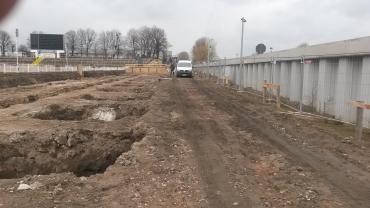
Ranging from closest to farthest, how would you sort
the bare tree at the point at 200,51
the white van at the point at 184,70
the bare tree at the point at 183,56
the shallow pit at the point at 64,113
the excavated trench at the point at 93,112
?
the shallow pit at the point at 64,113 < the excavated trench at the point at 93,112 < the white van at the point at 184,70 < the bare tree at the point at 200,51 < the bare tree at the point at 183,56

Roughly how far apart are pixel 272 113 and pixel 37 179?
11970 millimetres

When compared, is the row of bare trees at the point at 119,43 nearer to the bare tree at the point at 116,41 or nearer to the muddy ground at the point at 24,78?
the bare tree at the point at 116,41

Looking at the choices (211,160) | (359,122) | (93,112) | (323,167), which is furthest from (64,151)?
(359,122)

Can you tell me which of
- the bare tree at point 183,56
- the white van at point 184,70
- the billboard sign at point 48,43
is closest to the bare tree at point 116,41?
the bare tree at point 183,56

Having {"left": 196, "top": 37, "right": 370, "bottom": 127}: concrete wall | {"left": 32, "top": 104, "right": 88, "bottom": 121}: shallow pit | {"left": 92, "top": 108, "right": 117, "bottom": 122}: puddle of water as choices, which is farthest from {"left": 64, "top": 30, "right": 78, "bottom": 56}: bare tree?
{"left": 32, "top": 104, "right": 88, "bottom": 121}: shallow pit

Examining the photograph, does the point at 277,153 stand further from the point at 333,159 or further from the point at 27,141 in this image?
the point at 27,141

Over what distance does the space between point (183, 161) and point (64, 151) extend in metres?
5.03

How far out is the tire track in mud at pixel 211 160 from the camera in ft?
24.2

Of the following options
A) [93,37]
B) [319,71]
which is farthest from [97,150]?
[93,37]

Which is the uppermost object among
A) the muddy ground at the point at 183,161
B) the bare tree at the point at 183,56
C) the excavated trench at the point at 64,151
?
the bare tree at the point at 183,56

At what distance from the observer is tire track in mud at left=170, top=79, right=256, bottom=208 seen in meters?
7.37

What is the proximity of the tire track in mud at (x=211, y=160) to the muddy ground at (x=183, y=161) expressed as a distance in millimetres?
22

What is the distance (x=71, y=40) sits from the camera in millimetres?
130500

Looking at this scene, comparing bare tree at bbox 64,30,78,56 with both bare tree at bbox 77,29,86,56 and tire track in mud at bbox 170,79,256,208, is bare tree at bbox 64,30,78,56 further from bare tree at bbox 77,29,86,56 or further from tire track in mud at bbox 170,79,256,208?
tire track in mud at bbox 170,79,256,208
